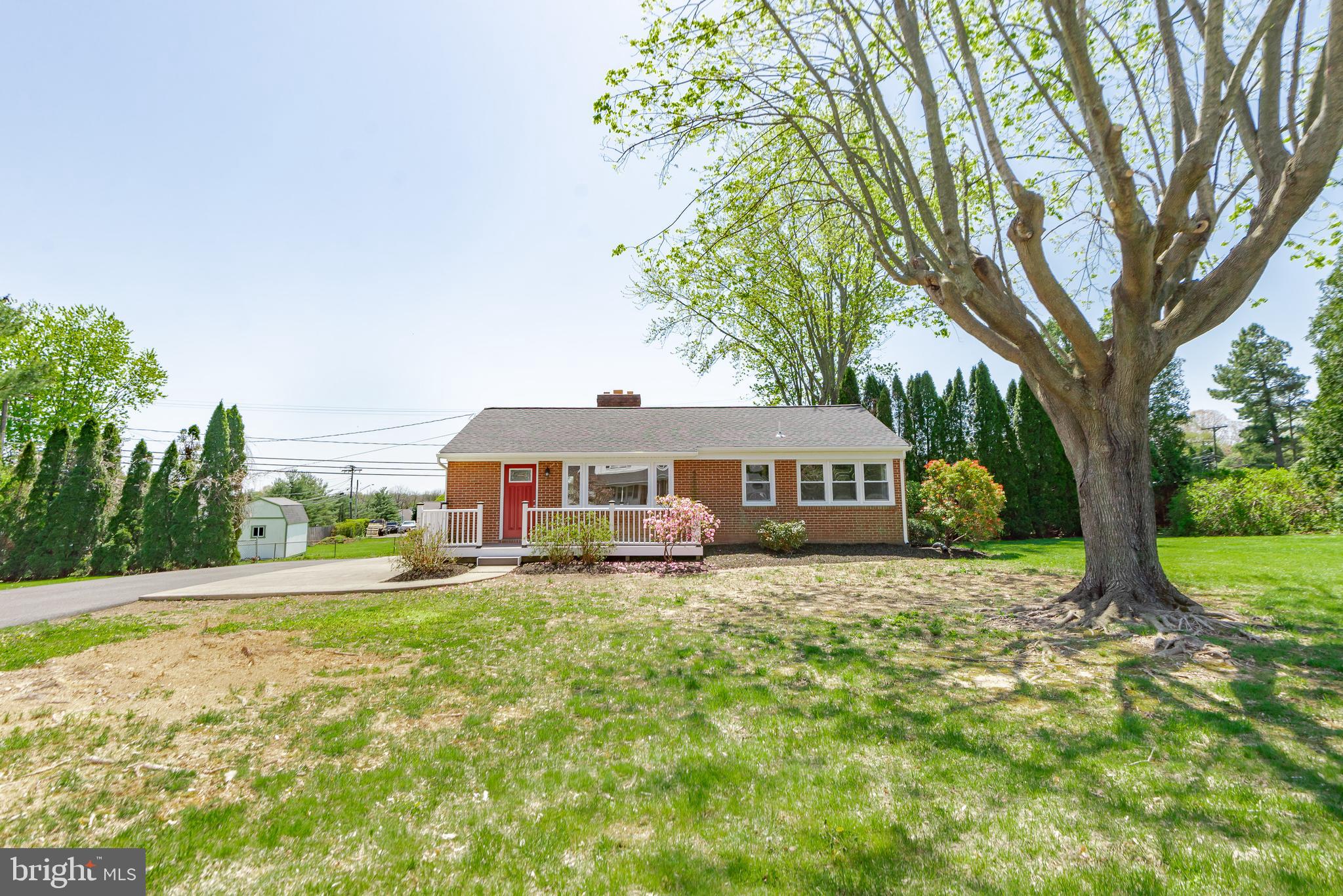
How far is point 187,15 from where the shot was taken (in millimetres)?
8117

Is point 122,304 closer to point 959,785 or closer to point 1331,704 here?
point 959,785

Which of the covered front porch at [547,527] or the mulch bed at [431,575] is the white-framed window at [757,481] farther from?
the mulch bed at [431,575]

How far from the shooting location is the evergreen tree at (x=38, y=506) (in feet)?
51.9

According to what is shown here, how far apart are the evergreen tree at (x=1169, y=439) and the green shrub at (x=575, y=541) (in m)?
19.2

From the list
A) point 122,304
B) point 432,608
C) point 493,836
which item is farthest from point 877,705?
point 122,304

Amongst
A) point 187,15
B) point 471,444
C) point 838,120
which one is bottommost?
point 471,444

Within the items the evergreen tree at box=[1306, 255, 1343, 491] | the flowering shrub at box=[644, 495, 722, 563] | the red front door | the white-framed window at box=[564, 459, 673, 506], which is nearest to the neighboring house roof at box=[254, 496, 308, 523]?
the red front door

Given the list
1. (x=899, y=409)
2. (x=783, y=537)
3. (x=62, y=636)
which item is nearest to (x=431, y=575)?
(x=62, y=636)

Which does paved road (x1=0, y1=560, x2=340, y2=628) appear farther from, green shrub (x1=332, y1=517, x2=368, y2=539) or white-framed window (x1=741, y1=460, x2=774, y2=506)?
green shrub (x1=332, y1=517, x2=368, y2=539)

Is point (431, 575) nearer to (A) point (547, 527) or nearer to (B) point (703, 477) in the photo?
(A) point (547, 527)

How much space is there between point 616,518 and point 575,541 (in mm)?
1791

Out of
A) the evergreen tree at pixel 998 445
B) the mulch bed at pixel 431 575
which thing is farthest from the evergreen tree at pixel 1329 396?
the mulch bed at pixel 431 575

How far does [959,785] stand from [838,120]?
8.33 meters

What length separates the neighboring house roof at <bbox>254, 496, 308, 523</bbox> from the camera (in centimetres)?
3096
